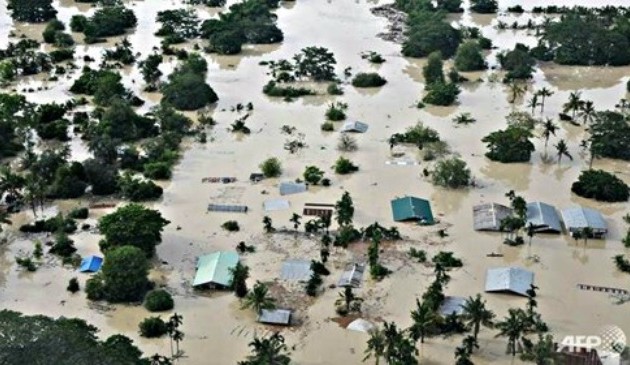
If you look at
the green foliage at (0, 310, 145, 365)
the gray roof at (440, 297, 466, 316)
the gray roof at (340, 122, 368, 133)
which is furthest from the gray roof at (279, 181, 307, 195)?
the green foliage at (0, 310, 145, 365)

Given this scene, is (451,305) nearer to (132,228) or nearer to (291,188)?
(291,188)

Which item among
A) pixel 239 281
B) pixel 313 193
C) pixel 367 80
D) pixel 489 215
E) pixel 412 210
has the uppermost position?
pixel 239 281

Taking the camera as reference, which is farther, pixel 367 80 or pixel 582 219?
pixel 367 80

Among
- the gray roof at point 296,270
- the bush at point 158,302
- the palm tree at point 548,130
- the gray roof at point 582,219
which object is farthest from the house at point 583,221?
the bush at point 158,302

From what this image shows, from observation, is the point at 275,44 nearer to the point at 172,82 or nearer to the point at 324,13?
the point at 324,13

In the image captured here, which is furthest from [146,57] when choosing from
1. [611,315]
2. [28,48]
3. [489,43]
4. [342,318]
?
[611,315]

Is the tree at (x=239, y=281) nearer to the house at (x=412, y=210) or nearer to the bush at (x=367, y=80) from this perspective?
the house at (x=412, y=210)

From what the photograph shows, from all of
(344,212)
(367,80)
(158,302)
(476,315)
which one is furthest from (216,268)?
(367,80)
